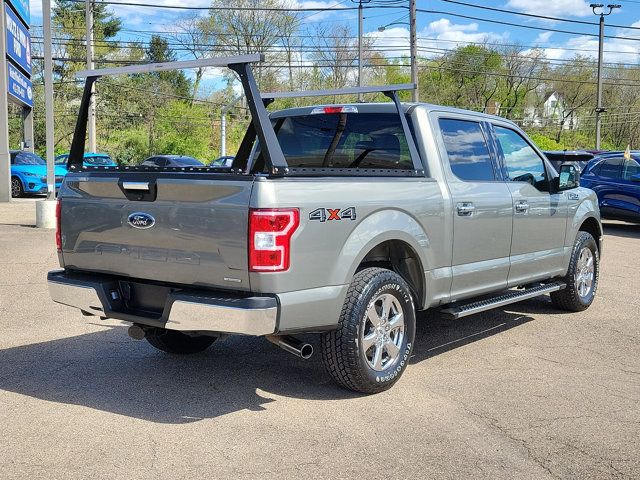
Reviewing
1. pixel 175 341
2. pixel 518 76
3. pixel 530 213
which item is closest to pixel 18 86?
pixel 175 341

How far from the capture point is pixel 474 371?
17.8 ft

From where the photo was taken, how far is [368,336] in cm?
474

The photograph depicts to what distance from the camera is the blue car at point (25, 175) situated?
76.4 ft

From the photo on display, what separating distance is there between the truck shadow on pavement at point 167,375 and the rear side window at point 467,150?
154 centimetres

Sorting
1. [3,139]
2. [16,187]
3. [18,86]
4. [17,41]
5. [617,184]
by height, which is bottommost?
[16,187]

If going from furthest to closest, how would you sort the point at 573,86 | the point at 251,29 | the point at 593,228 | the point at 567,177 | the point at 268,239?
1. the point at 573,86
2. the point at 251,29
3. the point at 593,228
4. the point at 567,177
5. the point at 268,239

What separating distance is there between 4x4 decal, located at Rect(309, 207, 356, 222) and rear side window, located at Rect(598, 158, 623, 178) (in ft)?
43.2

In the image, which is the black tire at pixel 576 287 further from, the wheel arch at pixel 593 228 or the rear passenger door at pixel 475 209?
the rear passenger door at pixel 475 209

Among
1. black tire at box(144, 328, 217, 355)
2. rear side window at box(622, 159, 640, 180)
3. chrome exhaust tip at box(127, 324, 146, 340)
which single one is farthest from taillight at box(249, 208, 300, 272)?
rear side window at box(622, 159, 640, 180)

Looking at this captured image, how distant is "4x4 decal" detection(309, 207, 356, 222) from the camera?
4.25m

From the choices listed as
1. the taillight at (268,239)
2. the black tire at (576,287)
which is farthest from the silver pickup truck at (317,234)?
the black tire at (576,287)

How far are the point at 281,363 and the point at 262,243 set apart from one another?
1840mm

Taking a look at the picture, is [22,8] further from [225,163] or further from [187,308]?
[187,308]

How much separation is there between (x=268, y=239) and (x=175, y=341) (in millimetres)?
2053
